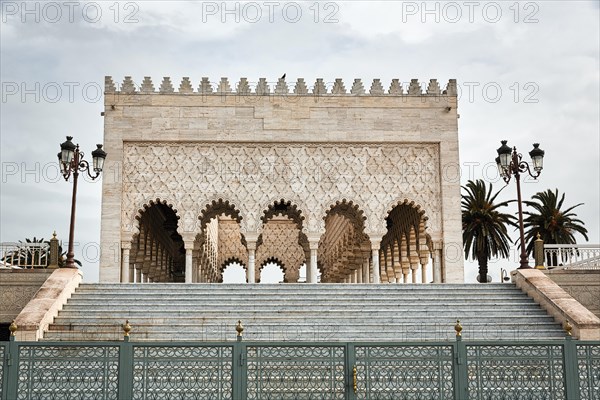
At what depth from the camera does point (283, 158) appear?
69.5ft

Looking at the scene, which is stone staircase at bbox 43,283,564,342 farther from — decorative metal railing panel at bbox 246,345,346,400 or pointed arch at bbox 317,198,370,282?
pointed arch at bbox 317,198,370,282

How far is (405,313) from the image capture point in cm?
1408

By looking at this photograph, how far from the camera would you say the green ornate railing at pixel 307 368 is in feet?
26.5

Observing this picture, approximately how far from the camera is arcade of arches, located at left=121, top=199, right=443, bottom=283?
68.9 feet

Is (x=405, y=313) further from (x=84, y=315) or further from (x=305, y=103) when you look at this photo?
(x=305, y=103)

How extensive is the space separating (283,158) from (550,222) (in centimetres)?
1375

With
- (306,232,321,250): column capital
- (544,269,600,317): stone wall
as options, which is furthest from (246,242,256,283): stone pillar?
(544,269,600,317): stone wall

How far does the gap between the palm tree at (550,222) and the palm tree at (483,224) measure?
36.0 inches

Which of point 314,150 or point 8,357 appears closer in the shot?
point 8,357

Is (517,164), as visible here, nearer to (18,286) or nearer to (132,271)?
(18,286)

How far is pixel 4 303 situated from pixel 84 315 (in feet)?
8.19

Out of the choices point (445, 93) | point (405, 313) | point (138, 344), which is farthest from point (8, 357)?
point (445, 93)

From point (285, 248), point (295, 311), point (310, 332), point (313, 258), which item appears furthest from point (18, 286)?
point (285, 248)

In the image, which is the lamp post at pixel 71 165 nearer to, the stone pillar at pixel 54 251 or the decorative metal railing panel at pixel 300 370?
the stone pillar at pixel 54 251
